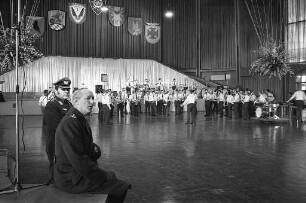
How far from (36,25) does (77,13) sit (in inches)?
117

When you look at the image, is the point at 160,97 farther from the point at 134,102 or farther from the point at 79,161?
the point at 79,161

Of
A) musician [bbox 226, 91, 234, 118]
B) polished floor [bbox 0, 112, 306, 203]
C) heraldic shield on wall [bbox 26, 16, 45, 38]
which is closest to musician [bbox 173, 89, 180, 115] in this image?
musician [bbox 226, 91, 234, 118]

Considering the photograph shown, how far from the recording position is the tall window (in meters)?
22.0

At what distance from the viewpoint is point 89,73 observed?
77.3ft

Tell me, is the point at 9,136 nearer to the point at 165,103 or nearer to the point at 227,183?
the point at 227,183

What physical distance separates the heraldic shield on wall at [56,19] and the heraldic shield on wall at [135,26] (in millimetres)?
4971

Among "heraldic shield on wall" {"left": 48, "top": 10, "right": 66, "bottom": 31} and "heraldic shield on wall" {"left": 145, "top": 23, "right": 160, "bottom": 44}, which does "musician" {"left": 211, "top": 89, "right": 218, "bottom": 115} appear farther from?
"heraldic shield on wall" {"left": 48, "top": 10, "right": 66, "bottom": 31}

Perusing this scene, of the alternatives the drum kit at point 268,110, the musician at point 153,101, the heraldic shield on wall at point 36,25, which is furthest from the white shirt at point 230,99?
the heraldic shield on wall at point 36,25

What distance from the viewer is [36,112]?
68.0 ft

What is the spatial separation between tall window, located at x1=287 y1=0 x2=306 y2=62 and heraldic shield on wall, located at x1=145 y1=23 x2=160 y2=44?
962 cm

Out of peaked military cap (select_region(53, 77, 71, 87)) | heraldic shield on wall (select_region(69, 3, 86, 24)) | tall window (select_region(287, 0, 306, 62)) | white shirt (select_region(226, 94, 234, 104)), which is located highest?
heraldic shield on wall (select_region(69, 3, 86, 24))

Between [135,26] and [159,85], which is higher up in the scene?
[135,26]

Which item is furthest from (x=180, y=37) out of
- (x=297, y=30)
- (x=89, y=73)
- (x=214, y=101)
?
(x=297, y=30)

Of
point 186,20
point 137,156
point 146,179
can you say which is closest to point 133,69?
point 186,20
